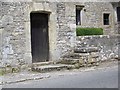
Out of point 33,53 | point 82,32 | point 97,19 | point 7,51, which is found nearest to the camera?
point 7,51

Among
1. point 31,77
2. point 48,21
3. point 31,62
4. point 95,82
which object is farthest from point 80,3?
point 95,82

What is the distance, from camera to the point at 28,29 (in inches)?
565

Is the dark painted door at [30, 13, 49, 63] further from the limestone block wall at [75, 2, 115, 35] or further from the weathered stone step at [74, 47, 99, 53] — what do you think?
the limestone block wall at [75, 2, 115, 35]

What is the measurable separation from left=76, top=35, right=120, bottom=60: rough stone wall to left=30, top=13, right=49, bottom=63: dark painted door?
5.98 ft

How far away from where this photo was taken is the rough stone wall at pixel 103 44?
16.5 m

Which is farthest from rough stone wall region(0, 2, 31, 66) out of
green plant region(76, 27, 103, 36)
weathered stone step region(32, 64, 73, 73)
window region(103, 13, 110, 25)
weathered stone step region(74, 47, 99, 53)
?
window region(103, 13, 110, 25)

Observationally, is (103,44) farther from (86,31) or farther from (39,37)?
(39,37)

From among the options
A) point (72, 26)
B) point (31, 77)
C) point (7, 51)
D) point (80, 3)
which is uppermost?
point (80, 3)

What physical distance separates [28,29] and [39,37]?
3.52 feet

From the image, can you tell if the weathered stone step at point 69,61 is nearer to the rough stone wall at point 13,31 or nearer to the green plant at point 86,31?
the rough stone wall at point 13,31

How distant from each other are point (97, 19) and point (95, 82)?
12490 mm

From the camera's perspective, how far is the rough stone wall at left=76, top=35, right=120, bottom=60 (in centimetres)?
1647

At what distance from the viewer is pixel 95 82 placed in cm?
1062

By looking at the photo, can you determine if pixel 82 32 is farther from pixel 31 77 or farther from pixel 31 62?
pixel 31 77
